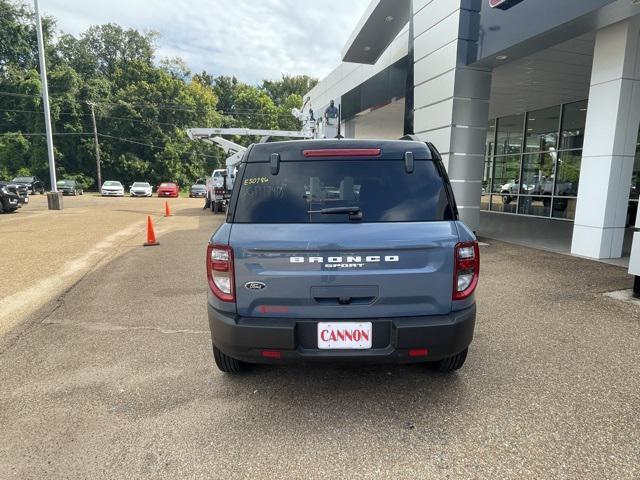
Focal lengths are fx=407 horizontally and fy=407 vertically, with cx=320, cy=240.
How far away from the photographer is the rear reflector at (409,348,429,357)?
2.61 meters

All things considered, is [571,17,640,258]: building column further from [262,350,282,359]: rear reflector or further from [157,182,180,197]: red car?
[157,182,180,197]: red car

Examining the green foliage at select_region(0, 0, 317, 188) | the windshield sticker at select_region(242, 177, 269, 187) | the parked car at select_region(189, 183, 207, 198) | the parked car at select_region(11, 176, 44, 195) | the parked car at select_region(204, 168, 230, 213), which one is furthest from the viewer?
the green foliage at select_region(0, 0, 317, 188)

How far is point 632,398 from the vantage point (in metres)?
3.02

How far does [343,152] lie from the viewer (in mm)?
2846

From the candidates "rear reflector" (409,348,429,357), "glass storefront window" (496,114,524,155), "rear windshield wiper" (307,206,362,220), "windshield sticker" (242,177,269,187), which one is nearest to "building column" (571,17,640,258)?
"rear reflector" (409,348,429,357)

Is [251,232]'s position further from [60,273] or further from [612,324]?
[60,273]

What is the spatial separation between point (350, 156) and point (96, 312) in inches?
159

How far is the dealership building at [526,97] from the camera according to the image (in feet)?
24.3

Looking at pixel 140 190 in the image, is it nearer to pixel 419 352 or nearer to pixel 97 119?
pixel 97 119

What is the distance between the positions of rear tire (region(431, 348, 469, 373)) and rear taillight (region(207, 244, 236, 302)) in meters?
1.75

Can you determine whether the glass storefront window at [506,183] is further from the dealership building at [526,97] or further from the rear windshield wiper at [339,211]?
the rear windshield wiper at [339,211]

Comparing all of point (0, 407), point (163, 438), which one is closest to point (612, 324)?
point (163, 438)

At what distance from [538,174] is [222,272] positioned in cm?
1807

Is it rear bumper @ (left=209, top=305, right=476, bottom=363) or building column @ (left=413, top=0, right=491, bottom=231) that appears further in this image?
building column @ (left=413, top=0, right=491, bottom=231)
